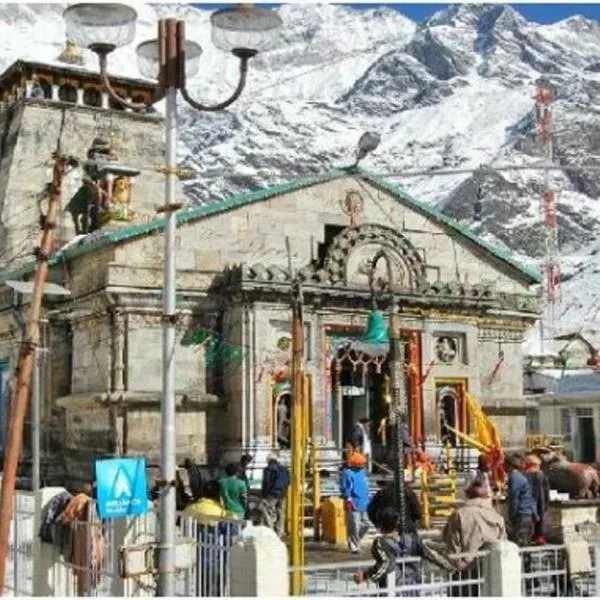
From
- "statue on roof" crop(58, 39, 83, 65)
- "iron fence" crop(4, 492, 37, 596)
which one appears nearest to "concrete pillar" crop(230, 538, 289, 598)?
"iron fence" crop(4, 492, 37, 596)

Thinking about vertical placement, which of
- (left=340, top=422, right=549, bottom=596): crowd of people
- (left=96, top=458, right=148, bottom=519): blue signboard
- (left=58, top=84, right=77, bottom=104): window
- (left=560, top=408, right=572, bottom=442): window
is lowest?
(left=340, top=422, right=549, bottom=596): crowd of people

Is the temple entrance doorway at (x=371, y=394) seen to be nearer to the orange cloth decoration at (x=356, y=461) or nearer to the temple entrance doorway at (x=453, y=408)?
the temple entrance doorway at (x=453, y=408)

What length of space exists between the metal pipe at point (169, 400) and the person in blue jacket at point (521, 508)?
501cm

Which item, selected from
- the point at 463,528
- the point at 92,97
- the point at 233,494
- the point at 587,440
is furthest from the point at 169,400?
the point at 92,97

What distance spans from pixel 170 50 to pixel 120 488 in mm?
4747

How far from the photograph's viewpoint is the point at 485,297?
2517 cm

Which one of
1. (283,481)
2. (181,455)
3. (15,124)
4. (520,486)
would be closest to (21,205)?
(15,124)

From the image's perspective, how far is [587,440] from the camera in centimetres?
3534

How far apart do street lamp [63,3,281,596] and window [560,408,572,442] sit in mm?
27150

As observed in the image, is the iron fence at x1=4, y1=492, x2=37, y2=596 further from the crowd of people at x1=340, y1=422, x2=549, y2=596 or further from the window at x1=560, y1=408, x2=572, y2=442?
the window at x1=560, y1=408, x2=572, y2=442

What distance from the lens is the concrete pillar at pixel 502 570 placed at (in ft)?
35.1

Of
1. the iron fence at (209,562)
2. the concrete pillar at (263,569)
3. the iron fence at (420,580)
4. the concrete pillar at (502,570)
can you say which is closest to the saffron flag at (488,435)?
the iron fence at (420,580)

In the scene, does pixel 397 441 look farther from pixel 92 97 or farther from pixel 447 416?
pixel 92 97

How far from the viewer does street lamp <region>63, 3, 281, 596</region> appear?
10.7 meters
